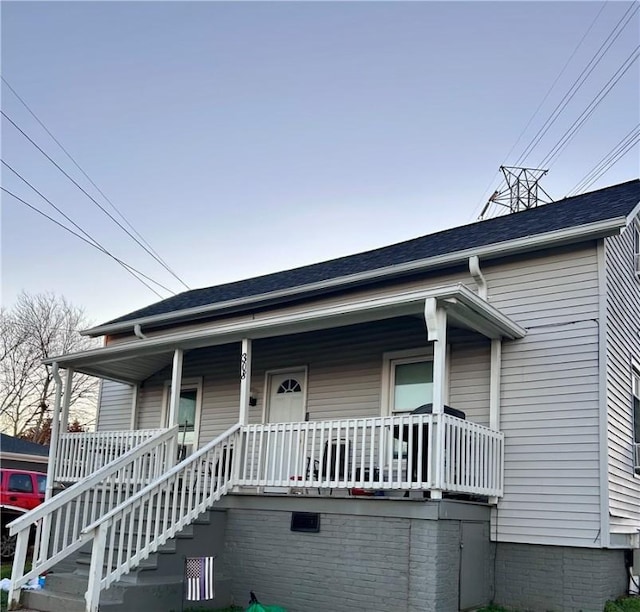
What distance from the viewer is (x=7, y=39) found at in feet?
35.7

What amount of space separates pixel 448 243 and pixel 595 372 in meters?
3.56

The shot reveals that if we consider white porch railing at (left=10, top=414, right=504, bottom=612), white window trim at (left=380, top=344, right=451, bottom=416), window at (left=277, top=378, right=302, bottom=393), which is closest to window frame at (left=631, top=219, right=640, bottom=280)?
white window trim at (left=380, top=344, right=451, bottom=416)

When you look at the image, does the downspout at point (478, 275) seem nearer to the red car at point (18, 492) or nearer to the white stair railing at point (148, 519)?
the white stair railing at point (148, 519)

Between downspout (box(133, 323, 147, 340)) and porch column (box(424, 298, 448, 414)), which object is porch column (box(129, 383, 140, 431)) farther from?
porch column (box(424, 298, 448, 414))

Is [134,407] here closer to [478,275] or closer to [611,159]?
[478,275]

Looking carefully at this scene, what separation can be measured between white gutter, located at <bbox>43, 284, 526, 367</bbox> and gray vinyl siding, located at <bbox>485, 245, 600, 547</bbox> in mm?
388

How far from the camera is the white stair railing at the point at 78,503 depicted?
746 centimetres

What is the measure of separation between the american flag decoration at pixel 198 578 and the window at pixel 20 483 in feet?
29.0

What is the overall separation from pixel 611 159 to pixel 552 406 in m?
12.9

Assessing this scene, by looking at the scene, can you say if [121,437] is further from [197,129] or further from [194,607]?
[197,129]

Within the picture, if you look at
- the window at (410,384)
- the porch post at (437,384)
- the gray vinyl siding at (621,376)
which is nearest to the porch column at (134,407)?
the window at (410,384)

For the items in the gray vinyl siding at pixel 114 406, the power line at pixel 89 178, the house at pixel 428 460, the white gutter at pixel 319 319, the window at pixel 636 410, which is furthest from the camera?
the gray vinyl siding at pixel 114 406

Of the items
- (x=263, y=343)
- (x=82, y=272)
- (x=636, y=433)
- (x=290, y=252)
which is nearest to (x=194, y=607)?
(x=263, y=343)

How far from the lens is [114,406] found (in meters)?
13.9
